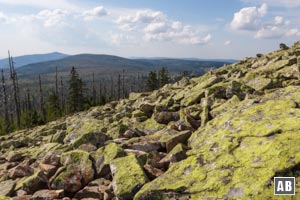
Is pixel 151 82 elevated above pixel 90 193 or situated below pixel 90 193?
below

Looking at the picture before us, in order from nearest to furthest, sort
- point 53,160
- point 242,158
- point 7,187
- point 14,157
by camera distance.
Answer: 1. point 242,158
2. point 7,187
3. point 53,160
4. point 14,157

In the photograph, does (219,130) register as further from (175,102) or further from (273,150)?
(175,102)

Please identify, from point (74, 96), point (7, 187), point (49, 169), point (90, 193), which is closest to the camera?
point (90, 193)

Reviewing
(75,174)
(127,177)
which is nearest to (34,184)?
(75,174)

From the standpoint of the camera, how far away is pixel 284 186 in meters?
8.02

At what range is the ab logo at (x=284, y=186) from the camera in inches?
309

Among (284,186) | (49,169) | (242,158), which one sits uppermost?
(242,158)

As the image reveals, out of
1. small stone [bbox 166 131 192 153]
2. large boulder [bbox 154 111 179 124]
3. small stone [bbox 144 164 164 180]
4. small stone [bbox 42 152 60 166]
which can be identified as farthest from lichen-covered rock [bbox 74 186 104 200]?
large boulder [bbox 154 111 179 124]

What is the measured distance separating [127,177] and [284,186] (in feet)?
16.6

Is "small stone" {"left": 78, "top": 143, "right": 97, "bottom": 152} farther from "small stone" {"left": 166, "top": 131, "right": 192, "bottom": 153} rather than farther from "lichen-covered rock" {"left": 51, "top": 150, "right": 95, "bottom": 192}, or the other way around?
"small stone" {"left": 166, "top": 131, "right": 192, "bottom": 153}

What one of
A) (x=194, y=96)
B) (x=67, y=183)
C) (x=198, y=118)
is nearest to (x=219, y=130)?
(x=198, y=118)

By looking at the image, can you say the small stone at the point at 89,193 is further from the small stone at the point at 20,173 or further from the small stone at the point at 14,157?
the small stone at the point at 14,157

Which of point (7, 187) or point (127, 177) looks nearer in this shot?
point (127, 177)

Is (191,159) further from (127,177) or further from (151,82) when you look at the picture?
(151,82)
